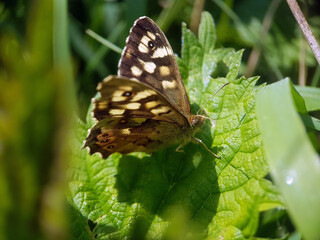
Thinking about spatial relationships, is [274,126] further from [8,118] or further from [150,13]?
[150,13]

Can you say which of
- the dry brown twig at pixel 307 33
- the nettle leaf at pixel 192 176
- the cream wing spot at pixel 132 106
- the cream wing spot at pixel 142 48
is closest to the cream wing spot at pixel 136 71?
the cream wing spot at pixel 142 48

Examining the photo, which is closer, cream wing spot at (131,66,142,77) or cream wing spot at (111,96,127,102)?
cream wing spot at (111,96,127,102)

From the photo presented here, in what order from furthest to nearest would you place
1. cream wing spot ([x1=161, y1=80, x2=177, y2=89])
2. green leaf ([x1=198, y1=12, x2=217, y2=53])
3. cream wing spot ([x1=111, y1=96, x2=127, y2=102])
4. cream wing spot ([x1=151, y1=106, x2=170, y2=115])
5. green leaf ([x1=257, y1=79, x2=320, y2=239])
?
1. green leaf ([x1=198, y1=12, x2=217, y2=53])
2. cream wing spot ([x1=161, y1=80, x2=177, y2=89])
3. cream wing spot ([x1=151, y1=106, x2=170, y2=115])
4. cream wing spot ([x1=111, y1=96, x2=127, y2=102])
5. green leaf ([x1=257, y1=79, x2=320, y2=239])

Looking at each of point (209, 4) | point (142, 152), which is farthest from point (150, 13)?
point (142, 152)

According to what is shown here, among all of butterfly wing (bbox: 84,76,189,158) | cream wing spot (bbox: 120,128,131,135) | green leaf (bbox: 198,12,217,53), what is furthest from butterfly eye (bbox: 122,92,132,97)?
green leaf (bbox: 198,12,217,53)

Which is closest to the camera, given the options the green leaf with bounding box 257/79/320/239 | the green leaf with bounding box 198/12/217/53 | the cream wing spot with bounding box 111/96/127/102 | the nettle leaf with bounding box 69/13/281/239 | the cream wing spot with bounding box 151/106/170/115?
the green leaf with bounding box 257/79/320/239

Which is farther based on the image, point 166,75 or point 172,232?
point 166,75

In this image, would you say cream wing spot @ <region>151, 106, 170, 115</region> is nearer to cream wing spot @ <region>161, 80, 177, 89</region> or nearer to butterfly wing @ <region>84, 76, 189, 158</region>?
butterfly wing @ <region>84, 76, 189, 158</region>

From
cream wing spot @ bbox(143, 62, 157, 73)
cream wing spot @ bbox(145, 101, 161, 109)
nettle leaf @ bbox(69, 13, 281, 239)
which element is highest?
cream wing spot @ bbox(143, 62, 157, 73)
